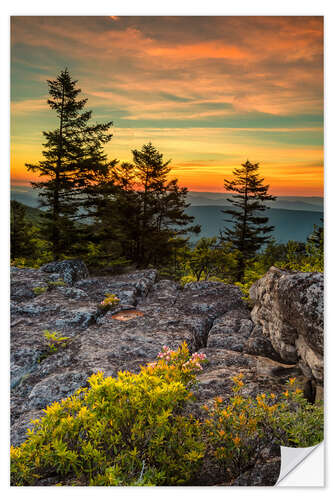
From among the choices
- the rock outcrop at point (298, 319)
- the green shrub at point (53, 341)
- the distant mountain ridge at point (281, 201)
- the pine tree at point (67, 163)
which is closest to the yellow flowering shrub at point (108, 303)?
the green shrub at point (53, 341)

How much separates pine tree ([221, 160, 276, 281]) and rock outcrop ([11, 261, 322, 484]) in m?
1.15

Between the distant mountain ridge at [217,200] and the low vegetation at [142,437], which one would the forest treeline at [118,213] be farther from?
the low vegetation at [142,437]

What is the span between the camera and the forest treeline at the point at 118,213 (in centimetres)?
447

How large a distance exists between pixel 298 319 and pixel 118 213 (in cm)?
320

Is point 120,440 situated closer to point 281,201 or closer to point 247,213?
point 281,201

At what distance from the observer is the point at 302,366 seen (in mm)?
2975

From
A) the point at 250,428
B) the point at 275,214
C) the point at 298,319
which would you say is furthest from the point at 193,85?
the point at 250,428

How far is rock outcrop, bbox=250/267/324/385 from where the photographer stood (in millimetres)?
2777

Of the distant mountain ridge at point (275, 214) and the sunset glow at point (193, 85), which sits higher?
the sunset glow at point (193, 85)

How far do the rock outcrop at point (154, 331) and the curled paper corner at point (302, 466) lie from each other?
0.38ft

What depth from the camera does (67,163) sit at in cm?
488

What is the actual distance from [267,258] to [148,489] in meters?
3.79

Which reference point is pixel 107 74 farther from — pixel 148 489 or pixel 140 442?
pixel 148 489
